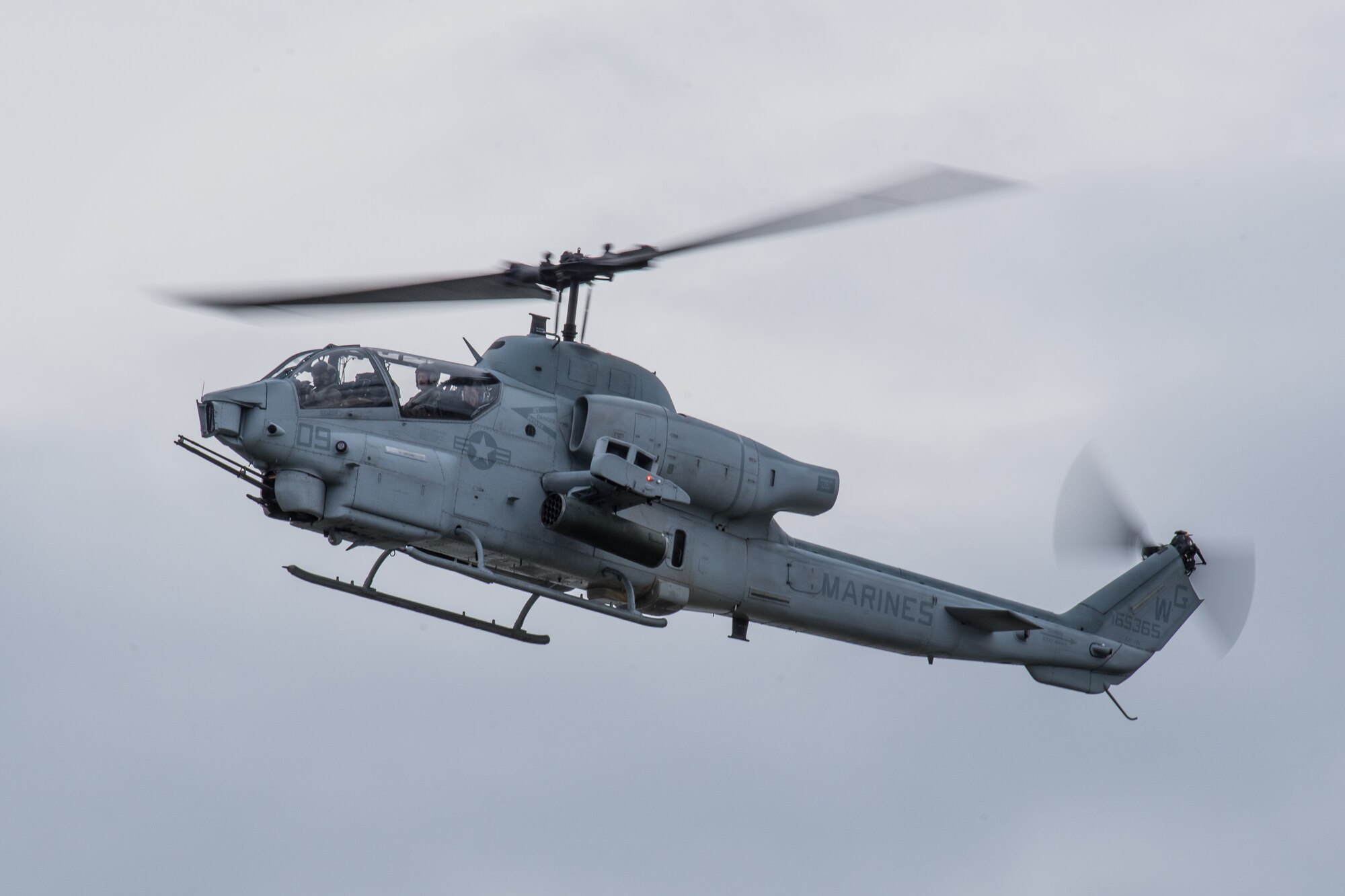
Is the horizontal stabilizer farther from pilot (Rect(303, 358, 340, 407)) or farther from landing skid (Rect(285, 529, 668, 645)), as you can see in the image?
pilot (Rect(303, 358, 340, 407))

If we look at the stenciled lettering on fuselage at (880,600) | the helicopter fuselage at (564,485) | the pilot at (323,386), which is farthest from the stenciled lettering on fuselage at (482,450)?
the stenciled lettering on fuselage at (880,600)

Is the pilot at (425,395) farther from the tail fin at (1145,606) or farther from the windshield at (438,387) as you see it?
the tail fin at (1145,606)

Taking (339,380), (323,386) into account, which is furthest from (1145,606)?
(323,386)

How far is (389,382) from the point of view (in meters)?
17.8

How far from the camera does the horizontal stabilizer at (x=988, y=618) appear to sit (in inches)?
845

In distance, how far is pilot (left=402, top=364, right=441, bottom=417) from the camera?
1789cm

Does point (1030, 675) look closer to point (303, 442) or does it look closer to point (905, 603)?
point (905, 603)

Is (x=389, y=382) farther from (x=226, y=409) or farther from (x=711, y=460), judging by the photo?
(x=711, y=460)

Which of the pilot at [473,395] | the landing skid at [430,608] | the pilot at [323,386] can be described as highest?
the pilot at [473,395]

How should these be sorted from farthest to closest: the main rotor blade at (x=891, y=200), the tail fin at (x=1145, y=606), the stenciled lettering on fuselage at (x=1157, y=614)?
the stenciled lettering on fuselage at (x=1157, y=614) → the tail fin at (x=1145, y=606) → the main rotor blade at (x=891, y=200)

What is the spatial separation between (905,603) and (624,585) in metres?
4.20

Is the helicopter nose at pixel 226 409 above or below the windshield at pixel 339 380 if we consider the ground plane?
below

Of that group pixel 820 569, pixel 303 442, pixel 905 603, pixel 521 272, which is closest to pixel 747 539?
pixel 820 569

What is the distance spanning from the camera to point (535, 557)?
60.3ft
